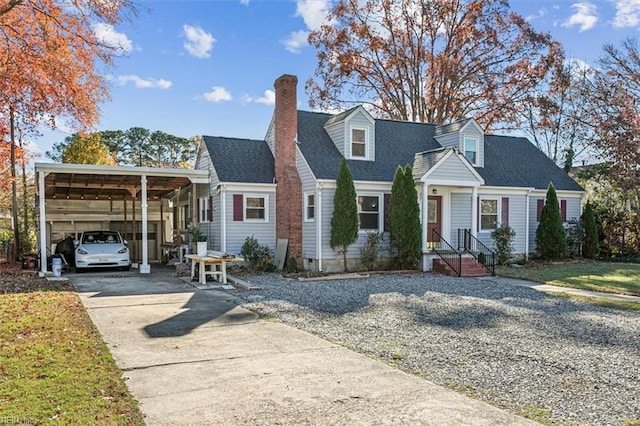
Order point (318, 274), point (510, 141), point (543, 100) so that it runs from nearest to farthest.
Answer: point (318, 274), point (510, 141), point (543, 100)

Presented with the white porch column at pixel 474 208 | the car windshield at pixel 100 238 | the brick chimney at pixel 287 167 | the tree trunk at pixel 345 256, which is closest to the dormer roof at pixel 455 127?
the white porch column at pixel 474 208

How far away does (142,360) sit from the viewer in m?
5.77

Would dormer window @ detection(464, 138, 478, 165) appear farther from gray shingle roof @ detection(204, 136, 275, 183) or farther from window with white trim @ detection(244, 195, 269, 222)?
window with white trim @ detection(244, 195, 269, 222)

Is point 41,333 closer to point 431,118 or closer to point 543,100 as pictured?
point 431,118

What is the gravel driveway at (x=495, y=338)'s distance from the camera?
4.72 meters

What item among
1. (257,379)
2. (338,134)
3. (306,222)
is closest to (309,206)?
(306,222)

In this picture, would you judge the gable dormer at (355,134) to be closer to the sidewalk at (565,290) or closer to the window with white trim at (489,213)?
the window with white trim at (489,213)

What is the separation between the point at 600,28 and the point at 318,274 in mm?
16431

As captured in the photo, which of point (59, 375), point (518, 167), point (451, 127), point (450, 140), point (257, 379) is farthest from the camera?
point (518, 167)

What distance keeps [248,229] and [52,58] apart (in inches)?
334

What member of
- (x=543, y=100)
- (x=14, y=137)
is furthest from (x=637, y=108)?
(x=14, y=137)

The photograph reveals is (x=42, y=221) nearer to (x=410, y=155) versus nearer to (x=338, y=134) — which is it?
(x=338, y=134)

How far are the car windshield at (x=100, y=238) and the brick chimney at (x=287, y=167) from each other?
5727 millimetres

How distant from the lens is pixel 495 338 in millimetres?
7164
